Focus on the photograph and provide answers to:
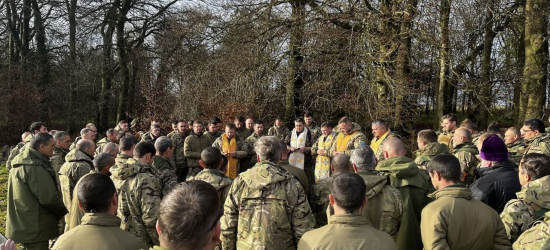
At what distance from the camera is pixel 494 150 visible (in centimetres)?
396

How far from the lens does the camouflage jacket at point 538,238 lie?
2.33 m

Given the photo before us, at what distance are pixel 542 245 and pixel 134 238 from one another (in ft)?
8.21

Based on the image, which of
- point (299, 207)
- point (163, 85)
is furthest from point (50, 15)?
point (299, 207)

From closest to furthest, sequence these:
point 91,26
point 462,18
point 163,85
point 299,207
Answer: point 299,207, point 462,18, point 163,85, point 91,26

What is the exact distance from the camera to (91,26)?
71.1 feet

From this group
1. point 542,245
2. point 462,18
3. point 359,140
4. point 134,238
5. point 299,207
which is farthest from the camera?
point 462,18

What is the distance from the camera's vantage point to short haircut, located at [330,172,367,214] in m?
2.58

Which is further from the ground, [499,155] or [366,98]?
[366,98]

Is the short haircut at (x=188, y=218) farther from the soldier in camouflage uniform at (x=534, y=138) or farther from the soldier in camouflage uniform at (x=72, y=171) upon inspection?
the soldier in camouflage uniform at (x=534, y=138)

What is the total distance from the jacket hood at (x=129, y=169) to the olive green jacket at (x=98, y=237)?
4.36ft

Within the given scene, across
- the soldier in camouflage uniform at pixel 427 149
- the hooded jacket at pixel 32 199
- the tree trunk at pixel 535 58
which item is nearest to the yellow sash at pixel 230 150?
the hooded jacket at pixel 32 199

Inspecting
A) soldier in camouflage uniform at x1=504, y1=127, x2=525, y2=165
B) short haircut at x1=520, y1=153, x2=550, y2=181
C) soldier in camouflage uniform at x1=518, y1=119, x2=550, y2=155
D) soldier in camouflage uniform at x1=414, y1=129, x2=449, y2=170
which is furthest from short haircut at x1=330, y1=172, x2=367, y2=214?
soldier in camouflage uniform at x1=504, y1=127, x2=525, y2=165

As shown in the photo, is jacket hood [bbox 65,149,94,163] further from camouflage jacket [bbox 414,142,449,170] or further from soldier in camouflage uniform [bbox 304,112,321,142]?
soldier in camouflage uniform [bbox 304,112,321,142]

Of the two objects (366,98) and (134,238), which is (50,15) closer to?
(366,98)
